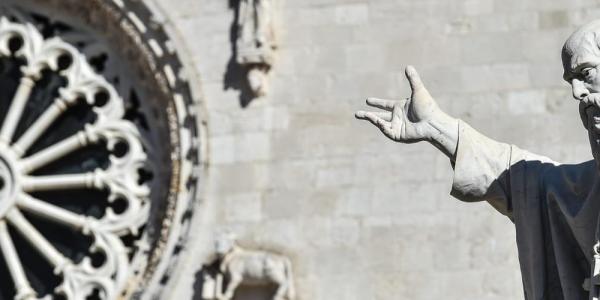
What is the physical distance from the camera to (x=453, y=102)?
13.2 metres

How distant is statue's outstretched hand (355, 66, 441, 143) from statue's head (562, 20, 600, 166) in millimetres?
525

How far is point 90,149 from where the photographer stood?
14742 mm

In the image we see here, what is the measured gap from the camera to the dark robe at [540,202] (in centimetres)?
649

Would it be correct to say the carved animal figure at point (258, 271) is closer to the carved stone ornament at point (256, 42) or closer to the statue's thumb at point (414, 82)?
the carved stone ornament at point (256, 42)

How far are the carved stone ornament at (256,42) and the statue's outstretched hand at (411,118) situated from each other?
6.83 metres

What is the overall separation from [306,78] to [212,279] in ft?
4.80

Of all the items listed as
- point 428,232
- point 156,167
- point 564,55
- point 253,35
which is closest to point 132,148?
point 156,167

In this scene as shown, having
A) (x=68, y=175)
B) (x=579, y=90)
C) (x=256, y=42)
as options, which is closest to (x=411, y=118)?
(x=579, y=90)

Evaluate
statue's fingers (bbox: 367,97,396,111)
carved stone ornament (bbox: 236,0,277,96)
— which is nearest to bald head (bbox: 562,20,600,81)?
statue's fingers (bbox: 367,97,396,111)

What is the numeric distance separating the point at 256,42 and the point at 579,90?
7.46 meters

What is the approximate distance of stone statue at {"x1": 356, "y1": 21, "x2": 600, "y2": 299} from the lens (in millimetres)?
6395

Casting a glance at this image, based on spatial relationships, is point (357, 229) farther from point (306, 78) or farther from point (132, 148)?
point (132, 148)

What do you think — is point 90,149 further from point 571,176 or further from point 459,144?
point 571,176

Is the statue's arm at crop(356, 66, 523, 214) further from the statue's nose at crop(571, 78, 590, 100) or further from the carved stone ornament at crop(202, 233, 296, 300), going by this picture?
the carved stone ornament at crop(202, 233, 296, 300)
